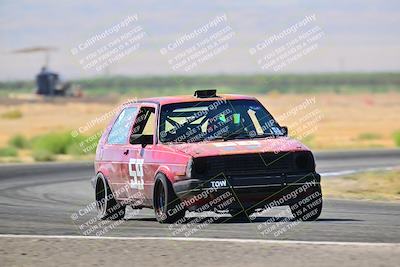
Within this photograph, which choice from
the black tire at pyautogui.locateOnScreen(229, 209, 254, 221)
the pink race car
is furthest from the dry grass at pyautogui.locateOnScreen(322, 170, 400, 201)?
the pink race car

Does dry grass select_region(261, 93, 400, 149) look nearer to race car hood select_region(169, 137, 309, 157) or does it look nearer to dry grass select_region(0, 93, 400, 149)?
dry grass select_region(0, 93, 400, 149)

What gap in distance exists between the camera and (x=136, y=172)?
55.1ft

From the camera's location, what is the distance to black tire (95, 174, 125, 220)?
17875mm

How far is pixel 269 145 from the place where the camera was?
51.7ft

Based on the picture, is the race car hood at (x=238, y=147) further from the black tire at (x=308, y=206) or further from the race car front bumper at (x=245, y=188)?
the black tire at (x=308, y=206)

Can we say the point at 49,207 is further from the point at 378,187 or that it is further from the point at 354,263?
the point at 354,263

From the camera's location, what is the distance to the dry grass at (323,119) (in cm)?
5773

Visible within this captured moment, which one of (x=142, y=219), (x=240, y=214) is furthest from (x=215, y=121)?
(x=142, y=219)

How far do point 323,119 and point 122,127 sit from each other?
68406mm

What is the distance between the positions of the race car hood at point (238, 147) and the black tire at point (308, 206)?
60 cm

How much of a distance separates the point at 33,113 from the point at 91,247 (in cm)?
8542

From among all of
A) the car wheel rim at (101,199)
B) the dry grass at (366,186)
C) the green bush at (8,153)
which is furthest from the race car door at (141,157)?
the green bush at (8,153)

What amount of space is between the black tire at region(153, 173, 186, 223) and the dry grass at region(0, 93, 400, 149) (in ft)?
105

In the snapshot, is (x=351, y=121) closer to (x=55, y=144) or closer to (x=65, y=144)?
(x=65, y=144)
